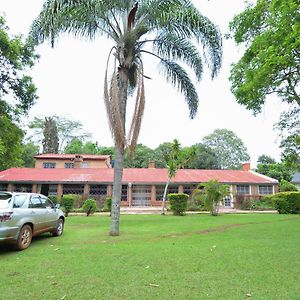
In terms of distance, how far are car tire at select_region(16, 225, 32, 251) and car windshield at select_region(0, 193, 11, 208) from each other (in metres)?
0.81

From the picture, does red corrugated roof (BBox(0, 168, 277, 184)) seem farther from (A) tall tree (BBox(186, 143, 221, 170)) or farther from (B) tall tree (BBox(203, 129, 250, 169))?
(B) tall tree (BBox(203, 129, 250, 169))

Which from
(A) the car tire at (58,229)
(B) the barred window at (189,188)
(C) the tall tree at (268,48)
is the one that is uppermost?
(C) the tall tree at (268,48)

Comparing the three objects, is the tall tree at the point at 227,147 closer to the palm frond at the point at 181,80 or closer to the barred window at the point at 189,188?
the barred window at the point at 189,188

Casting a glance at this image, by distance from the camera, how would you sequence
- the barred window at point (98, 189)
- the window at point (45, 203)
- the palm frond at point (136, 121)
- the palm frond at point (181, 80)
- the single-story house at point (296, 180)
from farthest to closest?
1. the single-story house at point (296, 180)
2. the barred window at point (98, 189)
3. the palm frond at point (181, 80)
4. the palm frond at point (136, 121)
5. the window at point (45, 203)

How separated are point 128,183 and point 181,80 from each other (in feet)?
54.3

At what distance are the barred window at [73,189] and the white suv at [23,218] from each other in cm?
1880

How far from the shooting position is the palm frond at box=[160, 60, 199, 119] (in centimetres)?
1202

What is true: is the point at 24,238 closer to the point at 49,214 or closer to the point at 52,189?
the point at 49,214

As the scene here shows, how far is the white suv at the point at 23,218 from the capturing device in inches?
268

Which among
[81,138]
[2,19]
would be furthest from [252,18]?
[81,138]

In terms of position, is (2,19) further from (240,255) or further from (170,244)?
(240,255)

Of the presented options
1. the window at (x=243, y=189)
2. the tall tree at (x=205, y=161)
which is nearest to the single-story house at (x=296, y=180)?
the tall tree at (x=205, y=161)

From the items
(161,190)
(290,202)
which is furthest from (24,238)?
(161,190)

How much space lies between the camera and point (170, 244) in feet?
26.2
